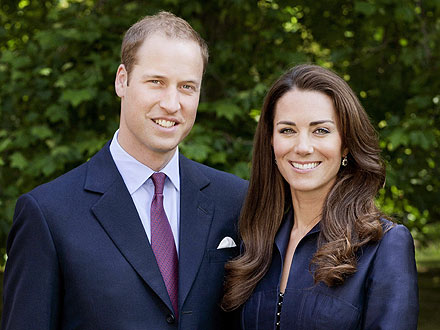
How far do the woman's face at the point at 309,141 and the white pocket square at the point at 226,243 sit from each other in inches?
15.8

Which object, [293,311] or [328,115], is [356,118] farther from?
[293,311]

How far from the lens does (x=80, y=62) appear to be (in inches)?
222

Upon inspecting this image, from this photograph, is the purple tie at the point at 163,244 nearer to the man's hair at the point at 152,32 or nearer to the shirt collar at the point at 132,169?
the shirt collar at the point at 132,169

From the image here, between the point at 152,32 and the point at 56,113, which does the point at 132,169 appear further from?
the point at 56,113

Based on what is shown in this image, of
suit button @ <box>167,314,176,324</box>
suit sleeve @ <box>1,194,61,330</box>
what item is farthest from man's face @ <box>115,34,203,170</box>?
suit button @ <box>167,314,176,324</box>

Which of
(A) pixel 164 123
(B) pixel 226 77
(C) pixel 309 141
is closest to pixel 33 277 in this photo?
(A) pixel 164 123

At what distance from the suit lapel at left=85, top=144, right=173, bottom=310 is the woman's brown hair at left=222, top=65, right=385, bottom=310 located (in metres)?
0.41

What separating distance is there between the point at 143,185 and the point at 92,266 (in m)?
0.44

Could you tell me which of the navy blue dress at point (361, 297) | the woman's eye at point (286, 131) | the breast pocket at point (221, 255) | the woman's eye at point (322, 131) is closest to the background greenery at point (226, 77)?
the breast pocket at point (221, 255)

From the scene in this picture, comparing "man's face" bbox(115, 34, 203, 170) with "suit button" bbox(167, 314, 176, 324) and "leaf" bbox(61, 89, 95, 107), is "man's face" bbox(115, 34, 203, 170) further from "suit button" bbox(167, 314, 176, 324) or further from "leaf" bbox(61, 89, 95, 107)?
"leaf" bbox(61, 89, 95, 107)

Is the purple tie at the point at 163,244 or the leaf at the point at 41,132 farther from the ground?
the leaf at the point at 41,132

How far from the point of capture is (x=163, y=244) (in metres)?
2.82

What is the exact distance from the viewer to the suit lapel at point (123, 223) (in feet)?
8.85

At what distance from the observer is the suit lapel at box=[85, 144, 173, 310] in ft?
8.85
